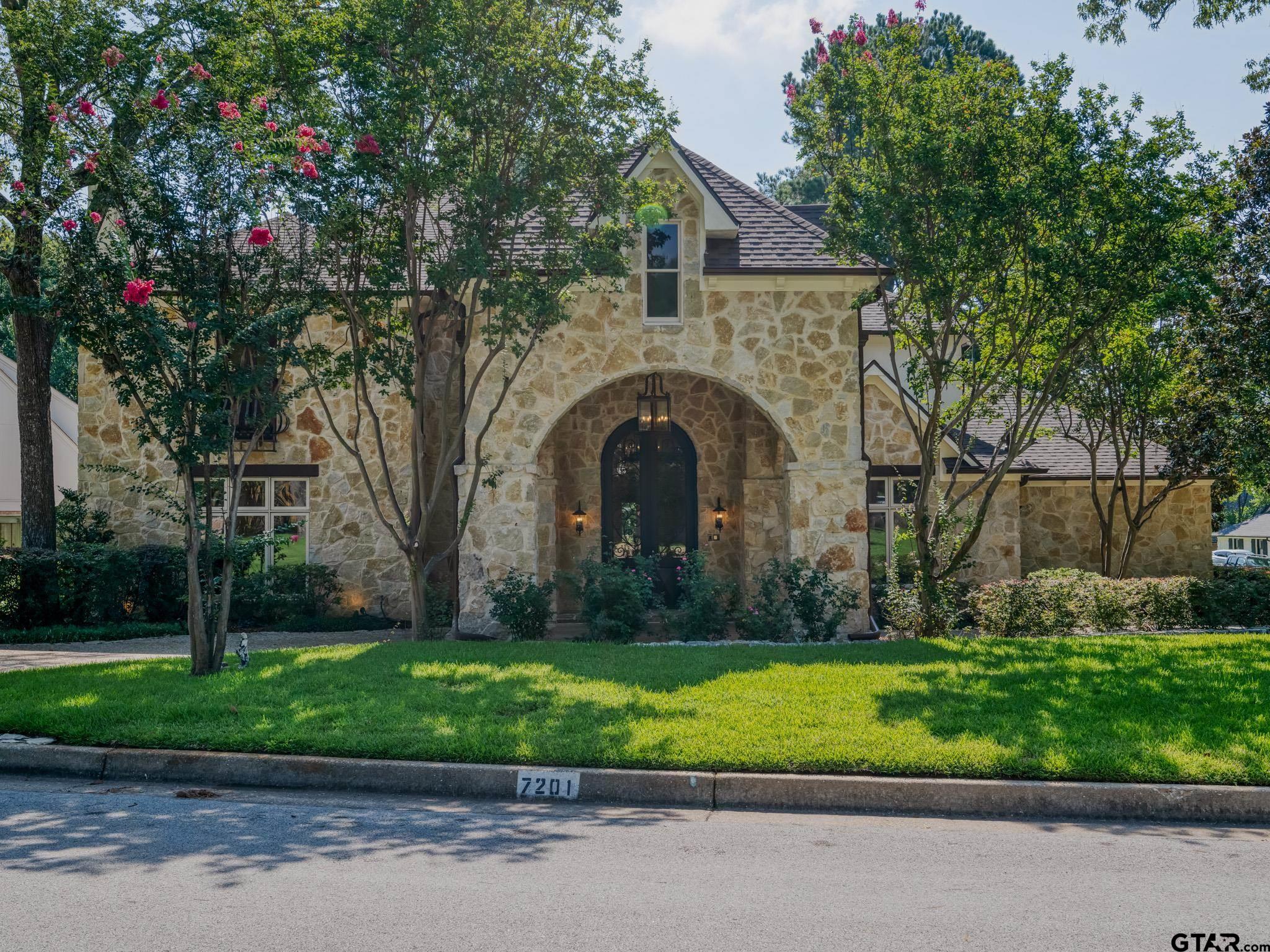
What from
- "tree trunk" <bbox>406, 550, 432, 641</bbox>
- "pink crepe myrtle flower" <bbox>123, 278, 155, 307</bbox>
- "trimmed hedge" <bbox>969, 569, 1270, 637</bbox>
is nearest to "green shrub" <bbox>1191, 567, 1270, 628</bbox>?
"trimmed hedge" <bbox>969, 569, 1270, 637</bbox>

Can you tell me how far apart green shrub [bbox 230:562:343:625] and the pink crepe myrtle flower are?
27.0 feet

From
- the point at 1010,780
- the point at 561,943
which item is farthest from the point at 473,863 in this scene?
the point at 1010,780

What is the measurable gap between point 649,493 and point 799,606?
17.5ft

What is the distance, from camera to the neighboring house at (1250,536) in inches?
2060

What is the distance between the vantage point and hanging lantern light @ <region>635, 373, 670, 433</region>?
18.1 meters

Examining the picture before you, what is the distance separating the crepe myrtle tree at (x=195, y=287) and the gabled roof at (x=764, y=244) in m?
6.59

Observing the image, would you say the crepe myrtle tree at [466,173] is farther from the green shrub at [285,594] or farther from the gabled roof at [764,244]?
the green shrub at [285,594]

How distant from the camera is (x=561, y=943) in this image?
13.6ft

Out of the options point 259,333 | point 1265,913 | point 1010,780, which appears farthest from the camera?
point 259,333

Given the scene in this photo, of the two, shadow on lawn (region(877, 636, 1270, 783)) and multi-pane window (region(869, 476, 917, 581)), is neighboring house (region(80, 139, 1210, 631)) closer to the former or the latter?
multi-pane window (region(869, 476, 917, 581))

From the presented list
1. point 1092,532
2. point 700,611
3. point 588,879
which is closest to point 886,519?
point 1092,532

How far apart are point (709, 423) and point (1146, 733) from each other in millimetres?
11870

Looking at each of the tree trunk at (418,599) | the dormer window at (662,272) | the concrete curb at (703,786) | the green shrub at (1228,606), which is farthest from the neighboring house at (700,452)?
the concrete curb at (703,786)

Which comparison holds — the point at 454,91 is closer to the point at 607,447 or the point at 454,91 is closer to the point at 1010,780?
the point at 607,447
